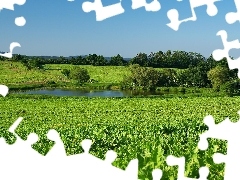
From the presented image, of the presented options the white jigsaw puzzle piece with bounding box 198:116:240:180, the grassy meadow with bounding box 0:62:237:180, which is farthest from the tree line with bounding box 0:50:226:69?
the white jigsaw puzzle piece with bounding box 198:116:240:180

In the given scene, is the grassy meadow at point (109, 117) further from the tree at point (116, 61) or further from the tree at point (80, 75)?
the tree at point (116, 61)

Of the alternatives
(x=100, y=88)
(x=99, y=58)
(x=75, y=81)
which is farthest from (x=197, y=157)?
(x=99, y=58)

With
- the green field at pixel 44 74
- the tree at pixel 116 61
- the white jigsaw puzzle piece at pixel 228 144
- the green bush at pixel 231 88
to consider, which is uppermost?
the tree at pixel 116 61

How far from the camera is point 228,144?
9.25 feet

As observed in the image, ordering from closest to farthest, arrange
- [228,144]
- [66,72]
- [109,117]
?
[228,144], [109,117], [66,72]

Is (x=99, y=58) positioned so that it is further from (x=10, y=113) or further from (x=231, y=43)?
(x=231, y=43)

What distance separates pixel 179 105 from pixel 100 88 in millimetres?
47562

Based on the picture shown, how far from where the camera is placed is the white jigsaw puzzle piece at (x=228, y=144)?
2721mm

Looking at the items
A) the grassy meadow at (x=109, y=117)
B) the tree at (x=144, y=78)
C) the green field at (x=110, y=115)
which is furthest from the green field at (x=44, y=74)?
the green field at (x=110, y=115)

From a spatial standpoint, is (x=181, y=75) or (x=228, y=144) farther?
(x=181, y=75)

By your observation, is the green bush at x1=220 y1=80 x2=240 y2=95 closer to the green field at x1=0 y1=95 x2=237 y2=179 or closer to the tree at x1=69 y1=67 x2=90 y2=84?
the green field at x1=0 y1=95 x2=237 y2=179

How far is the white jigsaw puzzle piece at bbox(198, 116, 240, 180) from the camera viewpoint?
107 inches

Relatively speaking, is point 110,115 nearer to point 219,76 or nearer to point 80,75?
point 219,76

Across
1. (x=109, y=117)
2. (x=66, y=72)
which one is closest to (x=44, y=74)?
(x=66, y=72)
